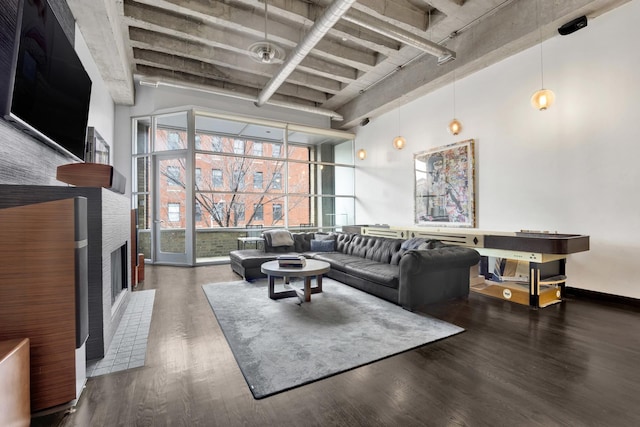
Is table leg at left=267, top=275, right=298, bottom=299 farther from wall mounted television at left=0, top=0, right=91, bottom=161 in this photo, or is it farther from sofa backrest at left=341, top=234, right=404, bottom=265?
wall mounted television at left=0, top=0, right=91, bottom=161

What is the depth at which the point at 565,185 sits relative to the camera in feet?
13.5

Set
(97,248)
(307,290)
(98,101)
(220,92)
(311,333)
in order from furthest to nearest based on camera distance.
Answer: (220,92) → (98,101) → (307,290) → (311,333) → (97,248)

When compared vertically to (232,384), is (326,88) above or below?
above

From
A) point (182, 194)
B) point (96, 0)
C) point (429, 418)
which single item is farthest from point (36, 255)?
point (182, 194)

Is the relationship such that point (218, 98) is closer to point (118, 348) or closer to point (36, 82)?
point (36, 82)

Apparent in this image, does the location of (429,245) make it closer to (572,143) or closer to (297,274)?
(297,274)

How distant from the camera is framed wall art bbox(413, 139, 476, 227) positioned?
538cm

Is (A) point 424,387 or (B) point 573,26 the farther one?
(B) point 573,26

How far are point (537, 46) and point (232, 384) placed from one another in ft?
19.5

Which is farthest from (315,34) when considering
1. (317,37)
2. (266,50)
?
(266,50)

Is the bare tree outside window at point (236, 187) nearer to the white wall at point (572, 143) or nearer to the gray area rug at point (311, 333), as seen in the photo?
the gray area rug at point (311, 333)

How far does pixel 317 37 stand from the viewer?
13.5 ft

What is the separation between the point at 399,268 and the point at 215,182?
5092 mm

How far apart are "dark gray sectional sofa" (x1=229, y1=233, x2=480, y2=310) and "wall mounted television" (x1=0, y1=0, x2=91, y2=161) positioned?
2975mm
